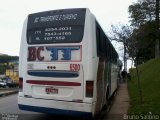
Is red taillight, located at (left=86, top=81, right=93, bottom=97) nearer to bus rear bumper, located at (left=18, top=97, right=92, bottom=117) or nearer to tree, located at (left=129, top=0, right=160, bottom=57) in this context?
bus rear bumper, located at (left=18, top=97, right=92, bottom=117)

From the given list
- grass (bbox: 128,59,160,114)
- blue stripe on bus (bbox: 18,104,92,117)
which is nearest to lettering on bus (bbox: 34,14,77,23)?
blue stripe on bus (bbox: 18,104,92,117)

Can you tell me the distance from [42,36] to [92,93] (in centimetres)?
231

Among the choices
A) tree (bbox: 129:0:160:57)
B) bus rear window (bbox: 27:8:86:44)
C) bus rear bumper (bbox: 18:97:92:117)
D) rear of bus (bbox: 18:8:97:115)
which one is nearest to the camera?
bus rear bumper (bbox: 18:97:92:117)

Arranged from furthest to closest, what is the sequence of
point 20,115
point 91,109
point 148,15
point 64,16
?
point 148,15 → point 20,115 → point 64,16 → point 91,109

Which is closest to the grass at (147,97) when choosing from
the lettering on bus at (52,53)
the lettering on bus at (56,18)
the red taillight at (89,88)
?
the red taillight at (89,88)

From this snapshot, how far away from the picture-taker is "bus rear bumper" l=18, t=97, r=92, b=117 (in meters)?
10.7

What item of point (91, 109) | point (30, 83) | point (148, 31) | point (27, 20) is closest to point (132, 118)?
point (91, 109)

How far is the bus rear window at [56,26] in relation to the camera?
1123cm

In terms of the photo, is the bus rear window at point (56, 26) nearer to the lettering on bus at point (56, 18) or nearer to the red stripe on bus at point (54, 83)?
the lettering on bus at point (56, 18)

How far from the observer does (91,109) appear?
1073cm

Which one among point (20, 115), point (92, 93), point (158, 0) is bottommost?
point (20, 115)

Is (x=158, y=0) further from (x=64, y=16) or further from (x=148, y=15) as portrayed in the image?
(x=64, y=16)

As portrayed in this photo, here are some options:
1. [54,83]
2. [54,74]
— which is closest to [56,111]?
[54,83]

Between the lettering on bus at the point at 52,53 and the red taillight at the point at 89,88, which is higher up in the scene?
the lettering on bus at the point at 52,53
